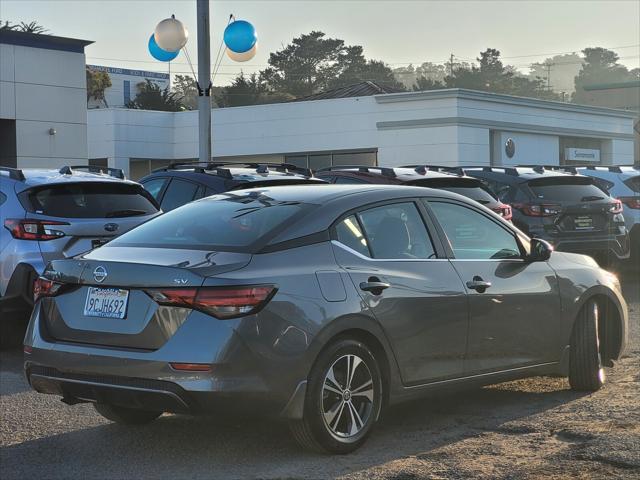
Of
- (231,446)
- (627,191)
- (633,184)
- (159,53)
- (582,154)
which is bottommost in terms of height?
(231,446)

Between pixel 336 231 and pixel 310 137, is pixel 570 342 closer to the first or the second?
pixel 336 231

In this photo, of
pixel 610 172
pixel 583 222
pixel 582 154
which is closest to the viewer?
pixel 583 222

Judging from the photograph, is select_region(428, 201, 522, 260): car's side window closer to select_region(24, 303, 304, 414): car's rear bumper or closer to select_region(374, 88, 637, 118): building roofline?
select_region(24, 303, 304, 414): car's rear bumper

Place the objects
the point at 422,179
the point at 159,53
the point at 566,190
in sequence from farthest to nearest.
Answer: the point at 159,53
the point at 566,190
the point at 422,179

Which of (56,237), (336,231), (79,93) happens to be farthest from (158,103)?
(336,231)

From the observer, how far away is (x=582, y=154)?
41.9m

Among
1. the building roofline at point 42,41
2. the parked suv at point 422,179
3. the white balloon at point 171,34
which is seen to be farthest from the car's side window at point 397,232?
the building roofline at point 42,41

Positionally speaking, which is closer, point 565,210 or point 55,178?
point 55,178

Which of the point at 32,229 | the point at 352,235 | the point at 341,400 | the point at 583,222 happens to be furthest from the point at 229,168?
the point at 341,400

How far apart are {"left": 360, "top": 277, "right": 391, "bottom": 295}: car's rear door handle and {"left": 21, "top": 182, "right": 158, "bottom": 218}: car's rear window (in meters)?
4.27

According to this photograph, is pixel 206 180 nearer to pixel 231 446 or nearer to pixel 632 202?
pixel 231 446

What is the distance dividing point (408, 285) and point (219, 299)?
1.39 m

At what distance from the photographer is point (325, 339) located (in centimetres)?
570

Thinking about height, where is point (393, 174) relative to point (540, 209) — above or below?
above
